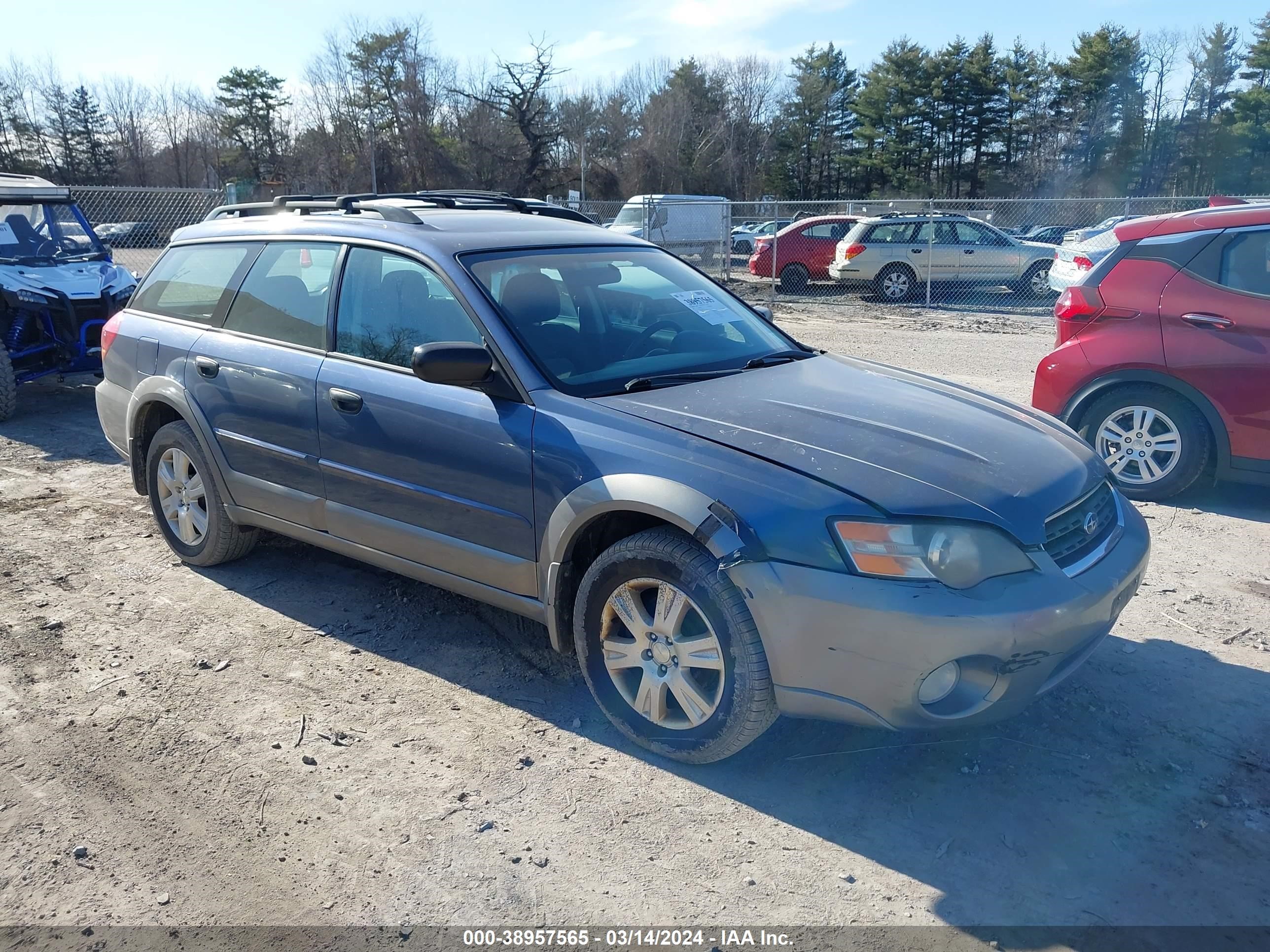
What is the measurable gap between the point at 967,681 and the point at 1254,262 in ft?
13.6

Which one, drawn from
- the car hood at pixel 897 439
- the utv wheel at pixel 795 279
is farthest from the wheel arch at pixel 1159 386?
the utv wheel at pixel 795 279

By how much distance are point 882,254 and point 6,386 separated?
1427 cm

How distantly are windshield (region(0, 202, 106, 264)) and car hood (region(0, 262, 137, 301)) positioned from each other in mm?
175

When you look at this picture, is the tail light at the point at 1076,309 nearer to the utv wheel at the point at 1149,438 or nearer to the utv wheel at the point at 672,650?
the utv wheel at the point at 1149,438

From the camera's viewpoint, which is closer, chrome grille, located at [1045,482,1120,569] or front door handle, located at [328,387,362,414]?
chrome grille, located at [1045,482,1120,569]

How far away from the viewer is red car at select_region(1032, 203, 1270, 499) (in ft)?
18.0

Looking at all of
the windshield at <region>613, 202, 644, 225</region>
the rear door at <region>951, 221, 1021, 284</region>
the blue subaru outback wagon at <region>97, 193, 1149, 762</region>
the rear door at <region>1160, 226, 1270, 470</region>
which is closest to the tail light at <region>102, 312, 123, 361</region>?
the blue subaru outback wagon at <region>97, 193, 1149, 762</region>

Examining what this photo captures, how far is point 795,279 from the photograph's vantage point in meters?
20.4

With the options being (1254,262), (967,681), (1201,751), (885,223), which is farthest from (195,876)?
(885,223)

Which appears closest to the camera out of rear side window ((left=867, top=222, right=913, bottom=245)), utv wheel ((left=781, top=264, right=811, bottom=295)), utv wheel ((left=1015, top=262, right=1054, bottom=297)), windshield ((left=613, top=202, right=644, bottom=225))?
rear side window ((left=867, top=222, right=913, bottom=245))

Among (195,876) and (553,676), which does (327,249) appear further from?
(195,876)

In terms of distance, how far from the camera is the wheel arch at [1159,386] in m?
5.58

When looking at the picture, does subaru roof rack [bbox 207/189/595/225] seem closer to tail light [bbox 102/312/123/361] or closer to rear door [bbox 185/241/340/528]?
rear door [bbox 185/241/340/528]

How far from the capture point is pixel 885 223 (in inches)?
707
